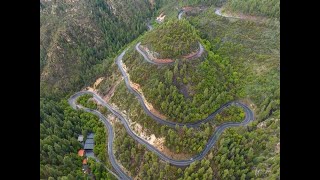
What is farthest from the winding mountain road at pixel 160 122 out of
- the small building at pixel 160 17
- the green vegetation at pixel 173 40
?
the small building at pixel 160 17

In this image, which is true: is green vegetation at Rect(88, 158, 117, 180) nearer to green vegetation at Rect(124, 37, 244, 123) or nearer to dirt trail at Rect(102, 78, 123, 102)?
green vegetation at Rect(124, 37, 244, 123)

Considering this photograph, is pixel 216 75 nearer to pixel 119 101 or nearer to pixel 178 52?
pixel 178 52

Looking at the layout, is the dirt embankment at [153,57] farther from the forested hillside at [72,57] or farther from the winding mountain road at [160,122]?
the forested hillside at [72,57]

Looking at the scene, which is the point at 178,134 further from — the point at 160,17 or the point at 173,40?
the point at 160,17

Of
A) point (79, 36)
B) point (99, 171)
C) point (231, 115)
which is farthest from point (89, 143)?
point (79, 36)

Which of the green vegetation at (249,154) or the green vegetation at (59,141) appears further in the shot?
the green vegetation at (59,141)

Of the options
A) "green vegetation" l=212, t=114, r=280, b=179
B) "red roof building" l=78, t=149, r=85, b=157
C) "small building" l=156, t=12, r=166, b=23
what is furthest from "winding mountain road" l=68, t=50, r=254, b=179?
"small building" l=156, t=12, r=166, b=23
